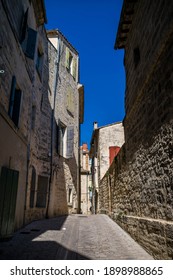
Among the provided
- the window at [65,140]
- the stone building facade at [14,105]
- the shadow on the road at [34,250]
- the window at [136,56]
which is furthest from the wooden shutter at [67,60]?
the shadow on the road at [34,250]

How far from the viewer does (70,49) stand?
630 inches

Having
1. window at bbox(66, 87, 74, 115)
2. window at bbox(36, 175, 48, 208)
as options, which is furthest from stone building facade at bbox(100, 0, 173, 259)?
window at bbox(66, 87, 74, 115)

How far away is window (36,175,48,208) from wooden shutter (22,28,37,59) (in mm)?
5679

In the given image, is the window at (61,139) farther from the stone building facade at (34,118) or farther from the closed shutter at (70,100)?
the closed shutter at (70,100)

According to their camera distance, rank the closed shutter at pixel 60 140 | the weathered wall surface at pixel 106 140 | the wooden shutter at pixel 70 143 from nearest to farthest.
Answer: the closed shutter at pixel 60 140 → the wooden shutter at pixel 70 143 → the weathered wall surface at pixel 106 140

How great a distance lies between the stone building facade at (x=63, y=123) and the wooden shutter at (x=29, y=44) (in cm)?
495

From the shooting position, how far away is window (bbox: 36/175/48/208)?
33.8ft

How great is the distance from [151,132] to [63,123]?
9831 mm

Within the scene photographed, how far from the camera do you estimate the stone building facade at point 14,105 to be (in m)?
4.78

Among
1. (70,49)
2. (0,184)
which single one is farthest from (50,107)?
(0,184)

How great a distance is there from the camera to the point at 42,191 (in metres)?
10.6

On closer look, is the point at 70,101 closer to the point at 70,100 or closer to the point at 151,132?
the point at 70,100
